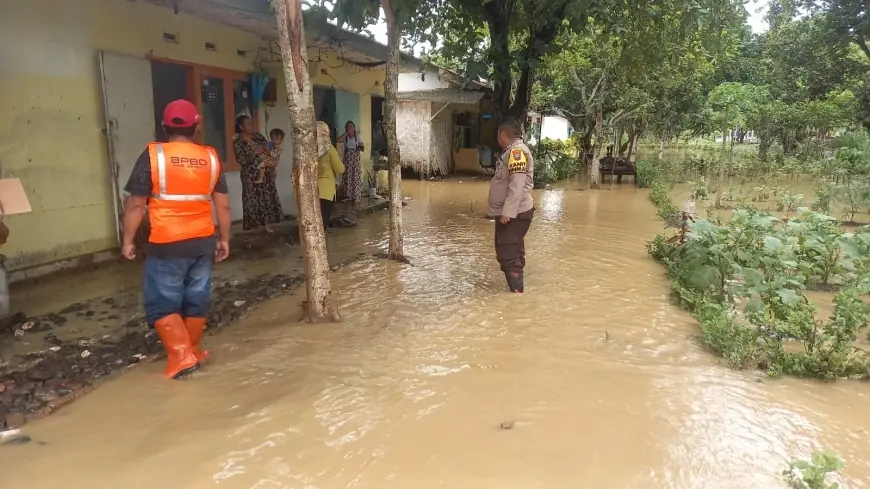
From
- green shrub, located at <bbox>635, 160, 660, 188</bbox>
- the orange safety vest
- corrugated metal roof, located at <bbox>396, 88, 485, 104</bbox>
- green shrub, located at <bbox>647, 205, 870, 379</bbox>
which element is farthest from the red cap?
green shrub, located at <bbox>635, 160, 660, 188</bbox>

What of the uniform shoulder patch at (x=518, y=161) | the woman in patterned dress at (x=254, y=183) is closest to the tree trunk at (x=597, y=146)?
the woman in patterned dress at (x=254, y=183)

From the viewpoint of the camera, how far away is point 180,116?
3.69m

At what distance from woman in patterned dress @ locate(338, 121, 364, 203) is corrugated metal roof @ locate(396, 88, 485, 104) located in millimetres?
6852

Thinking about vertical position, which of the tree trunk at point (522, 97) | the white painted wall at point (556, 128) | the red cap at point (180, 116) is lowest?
the red cap at point (180, 116)

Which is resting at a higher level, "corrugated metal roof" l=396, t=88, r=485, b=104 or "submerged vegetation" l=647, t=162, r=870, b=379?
"corrugated metal roof" l=396, t=88, r=485, b=104

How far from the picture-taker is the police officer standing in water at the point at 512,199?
18.7 feet

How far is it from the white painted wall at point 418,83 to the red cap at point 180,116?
1566cm

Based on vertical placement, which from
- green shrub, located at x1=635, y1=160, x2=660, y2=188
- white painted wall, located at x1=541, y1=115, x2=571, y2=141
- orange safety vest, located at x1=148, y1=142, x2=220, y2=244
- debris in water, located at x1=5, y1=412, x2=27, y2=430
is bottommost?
debris in water, located at x1=5, y1=412, x2=27, y2=430

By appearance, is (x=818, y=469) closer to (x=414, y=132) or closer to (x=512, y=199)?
(x=512, y=199)

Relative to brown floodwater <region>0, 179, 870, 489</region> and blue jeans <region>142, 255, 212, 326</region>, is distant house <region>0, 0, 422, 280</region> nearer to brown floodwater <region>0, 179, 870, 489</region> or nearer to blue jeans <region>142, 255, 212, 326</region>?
brown floodwater <region>0, 179, 870, 489</region>

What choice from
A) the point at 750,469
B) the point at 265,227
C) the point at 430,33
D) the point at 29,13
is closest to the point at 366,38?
the point at 430,33

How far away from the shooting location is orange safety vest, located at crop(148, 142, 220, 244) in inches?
142

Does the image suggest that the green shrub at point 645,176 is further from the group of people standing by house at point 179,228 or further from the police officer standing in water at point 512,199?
the group of people standing by house at point 179,228

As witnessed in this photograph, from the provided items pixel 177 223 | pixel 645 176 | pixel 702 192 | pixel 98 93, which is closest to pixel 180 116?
pixel 177 223
